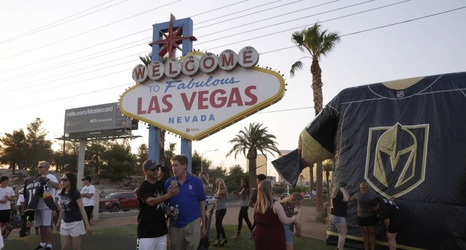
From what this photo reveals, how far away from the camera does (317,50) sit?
1906 cm

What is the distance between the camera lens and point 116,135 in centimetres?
3850

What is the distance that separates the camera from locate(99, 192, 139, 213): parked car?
2605cm

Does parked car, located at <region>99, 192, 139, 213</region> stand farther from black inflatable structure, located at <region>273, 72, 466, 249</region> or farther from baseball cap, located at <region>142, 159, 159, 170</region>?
baseball cap, located at <region>142, 159, 159, 170</region>

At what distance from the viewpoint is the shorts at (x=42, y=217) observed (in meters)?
7.98

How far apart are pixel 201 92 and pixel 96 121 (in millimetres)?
29940

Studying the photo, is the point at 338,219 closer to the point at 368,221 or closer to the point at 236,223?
the point at 368,221

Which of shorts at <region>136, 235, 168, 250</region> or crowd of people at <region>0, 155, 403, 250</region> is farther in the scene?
crowd of people at <region>0, 155, 403, 250</region>

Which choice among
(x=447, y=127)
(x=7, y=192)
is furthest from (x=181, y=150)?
(x=447, y=127)

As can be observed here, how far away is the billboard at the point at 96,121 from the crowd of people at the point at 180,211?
28258 millimetres

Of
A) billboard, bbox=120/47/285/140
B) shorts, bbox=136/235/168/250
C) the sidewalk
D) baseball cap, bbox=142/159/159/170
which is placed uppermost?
billboard, bbox=120/47/285/140

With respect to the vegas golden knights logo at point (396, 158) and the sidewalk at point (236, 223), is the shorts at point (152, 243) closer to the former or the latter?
the vegas golden knights logo at point (396, 158)

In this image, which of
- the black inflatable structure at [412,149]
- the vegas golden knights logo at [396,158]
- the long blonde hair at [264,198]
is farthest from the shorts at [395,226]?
the long blonde hair at [264,198]

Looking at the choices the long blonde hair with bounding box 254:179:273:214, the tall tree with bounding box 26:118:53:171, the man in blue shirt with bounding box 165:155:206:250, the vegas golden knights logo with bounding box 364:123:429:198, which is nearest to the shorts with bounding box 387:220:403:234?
the vegas golden knights logo with bounding box 364:123:429:198

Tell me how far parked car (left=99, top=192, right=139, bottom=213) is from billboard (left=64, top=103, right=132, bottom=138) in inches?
411
